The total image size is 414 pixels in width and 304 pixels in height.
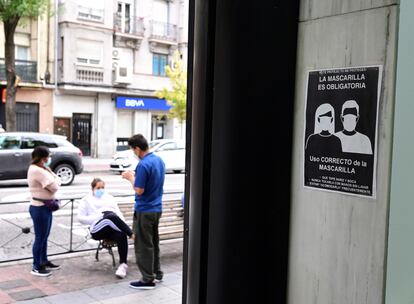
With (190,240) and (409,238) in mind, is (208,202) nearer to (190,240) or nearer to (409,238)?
(190,240)

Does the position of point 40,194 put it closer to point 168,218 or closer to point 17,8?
point 168,218

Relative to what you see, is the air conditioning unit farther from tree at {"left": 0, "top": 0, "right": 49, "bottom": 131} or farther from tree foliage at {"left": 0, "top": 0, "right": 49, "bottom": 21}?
tree foliage at {"left": 0, "top": 0, "right": 49, "bottom": 21}

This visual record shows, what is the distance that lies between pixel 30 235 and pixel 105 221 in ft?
9.83

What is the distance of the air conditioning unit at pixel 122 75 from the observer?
30.5 meters

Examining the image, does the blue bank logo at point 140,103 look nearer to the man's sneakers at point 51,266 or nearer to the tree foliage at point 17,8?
the tree foliage at point 17,8

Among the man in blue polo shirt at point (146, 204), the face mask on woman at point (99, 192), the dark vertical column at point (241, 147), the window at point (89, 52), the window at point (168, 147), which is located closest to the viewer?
the dark vertical column at point (241, 147)

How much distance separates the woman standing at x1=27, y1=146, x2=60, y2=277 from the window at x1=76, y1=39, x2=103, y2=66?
24194 millimetres

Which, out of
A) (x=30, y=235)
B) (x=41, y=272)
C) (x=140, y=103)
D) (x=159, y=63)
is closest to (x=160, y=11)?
(x=159, y=63)

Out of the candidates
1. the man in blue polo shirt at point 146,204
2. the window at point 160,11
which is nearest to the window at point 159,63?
the window at point 160,11

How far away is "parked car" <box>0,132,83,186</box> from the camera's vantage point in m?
14.7

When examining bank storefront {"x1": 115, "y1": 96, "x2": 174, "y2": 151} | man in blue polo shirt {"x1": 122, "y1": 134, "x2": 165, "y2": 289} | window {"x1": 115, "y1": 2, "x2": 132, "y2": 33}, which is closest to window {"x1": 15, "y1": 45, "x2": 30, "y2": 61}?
bank storefront {"x1": 115, "y1": 96, "x2": 174, "y2": 151}

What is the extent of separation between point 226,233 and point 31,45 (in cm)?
2797

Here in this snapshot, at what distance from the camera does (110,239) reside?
6.71 meters

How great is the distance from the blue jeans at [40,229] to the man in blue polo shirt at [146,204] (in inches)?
49.9
